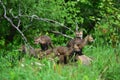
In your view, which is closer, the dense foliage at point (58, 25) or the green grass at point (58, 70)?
the green grass at point (58, 70)

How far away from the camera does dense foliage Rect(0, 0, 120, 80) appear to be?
6.30 meters

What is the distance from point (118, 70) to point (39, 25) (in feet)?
10.1

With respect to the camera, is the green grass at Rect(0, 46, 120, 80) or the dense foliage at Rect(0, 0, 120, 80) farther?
the dense foliage at Rect(0, 0, 120, 80)

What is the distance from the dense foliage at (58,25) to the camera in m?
6.30

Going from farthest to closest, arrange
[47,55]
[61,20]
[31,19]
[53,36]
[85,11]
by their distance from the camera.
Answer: [85,11], [53,36], [61,20], [31,19], [47,55]

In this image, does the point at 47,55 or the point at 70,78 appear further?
the point at 47,55

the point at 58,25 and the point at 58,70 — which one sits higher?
the point at 58,70

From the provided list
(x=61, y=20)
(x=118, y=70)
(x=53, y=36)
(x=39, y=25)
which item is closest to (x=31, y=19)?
(x=39, y=25)

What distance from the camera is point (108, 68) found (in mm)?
6320

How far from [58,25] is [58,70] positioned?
3634 mm

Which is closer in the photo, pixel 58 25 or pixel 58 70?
pixel 58 70

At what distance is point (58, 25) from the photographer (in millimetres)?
9492

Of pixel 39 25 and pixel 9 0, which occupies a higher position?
pixel 9 0

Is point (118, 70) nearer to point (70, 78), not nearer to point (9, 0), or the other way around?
point (70, 78)
